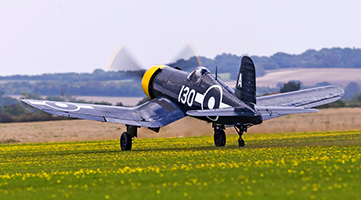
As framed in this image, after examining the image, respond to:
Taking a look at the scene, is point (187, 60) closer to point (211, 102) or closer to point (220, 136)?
point (220, 136)

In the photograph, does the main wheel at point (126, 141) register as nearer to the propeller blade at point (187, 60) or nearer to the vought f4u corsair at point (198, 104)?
the vought f4u corsair at point (198, 104)

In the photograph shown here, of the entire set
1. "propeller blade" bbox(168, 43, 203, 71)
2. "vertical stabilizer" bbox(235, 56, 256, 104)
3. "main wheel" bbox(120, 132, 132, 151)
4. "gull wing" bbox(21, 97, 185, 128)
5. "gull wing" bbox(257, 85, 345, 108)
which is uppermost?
"propeller blade" bbox(168, 43, 203, 71)

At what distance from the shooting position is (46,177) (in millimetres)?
17922

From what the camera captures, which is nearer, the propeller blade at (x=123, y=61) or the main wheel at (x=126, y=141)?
the main wheel at (x=126, y=141)

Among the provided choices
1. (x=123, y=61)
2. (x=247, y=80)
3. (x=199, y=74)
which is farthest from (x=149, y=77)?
(x=247, y=80)

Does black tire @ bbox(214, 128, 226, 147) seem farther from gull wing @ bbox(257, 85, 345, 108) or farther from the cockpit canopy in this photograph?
gull wing @ bbox(257, 85, 345, 108)

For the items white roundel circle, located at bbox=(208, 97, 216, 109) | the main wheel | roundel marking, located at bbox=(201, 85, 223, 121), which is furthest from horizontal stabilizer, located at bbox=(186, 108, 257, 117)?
the main wheel

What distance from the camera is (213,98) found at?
28.2 m

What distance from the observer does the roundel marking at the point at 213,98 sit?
27859 mm

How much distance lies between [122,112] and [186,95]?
3431mm

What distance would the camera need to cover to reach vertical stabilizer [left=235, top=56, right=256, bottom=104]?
2667 centimetres

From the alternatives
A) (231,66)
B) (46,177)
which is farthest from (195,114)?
(231,66)

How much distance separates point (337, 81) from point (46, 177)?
12729 cm

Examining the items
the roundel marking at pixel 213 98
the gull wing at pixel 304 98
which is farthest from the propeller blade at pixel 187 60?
the roundel marking at pixel 213 98
